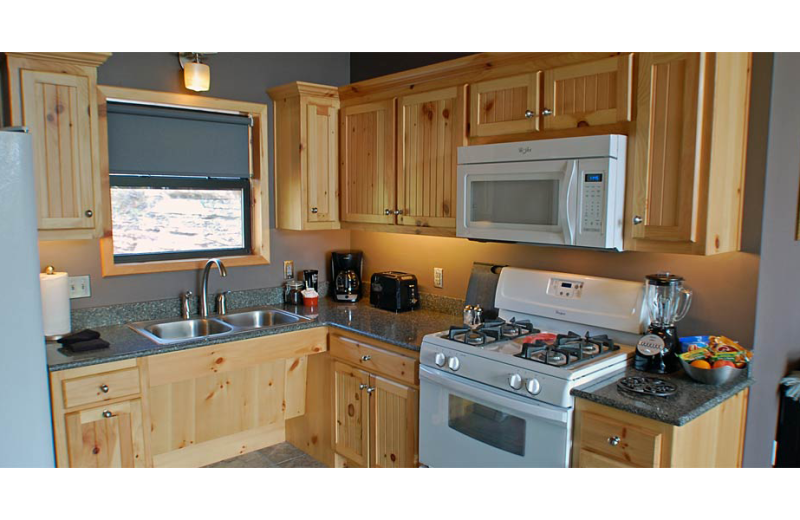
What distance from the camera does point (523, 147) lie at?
7.97 ft

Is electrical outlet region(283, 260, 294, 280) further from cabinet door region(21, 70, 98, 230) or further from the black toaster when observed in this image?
cabinet door region(21, 70, 98, 230)

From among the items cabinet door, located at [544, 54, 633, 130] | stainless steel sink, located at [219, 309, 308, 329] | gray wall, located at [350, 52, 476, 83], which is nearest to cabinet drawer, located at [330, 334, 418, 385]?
stainless steel sink, located at [219, 309, 308, 329]

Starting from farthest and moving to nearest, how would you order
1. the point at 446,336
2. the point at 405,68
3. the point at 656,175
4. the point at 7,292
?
1. the point at 405,68
2. the point at 446,336
3. the point at 656,175
4. the point at 7,292

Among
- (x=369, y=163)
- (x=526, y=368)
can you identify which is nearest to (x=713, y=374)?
(x=526, y=368)

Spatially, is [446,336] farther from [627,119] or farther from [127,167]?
[127,167]

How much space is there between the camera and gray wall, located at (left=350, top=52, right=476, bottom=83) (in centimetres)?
329

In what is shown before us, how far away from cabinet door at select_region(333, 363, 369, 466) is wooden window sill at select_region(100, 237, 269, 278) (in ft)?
2.82

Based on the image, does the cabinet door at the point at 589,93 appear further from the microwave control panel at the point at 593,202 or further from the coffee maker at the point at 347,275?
the coffee maker at the point at 347,275

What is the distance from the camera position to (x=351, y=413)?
304 centimetres

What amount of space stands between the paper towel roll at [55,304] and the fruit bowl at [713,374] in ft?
8.64

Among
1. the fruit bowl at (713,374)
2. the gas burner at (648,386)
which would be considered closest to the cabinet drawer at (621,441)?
the gas burner at (648,386)

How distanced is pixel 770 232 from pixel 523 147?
959 millimetres

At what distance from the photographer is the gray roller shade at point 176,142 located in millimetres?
2988

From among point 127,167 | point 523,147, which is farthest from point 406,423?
point 127,167
